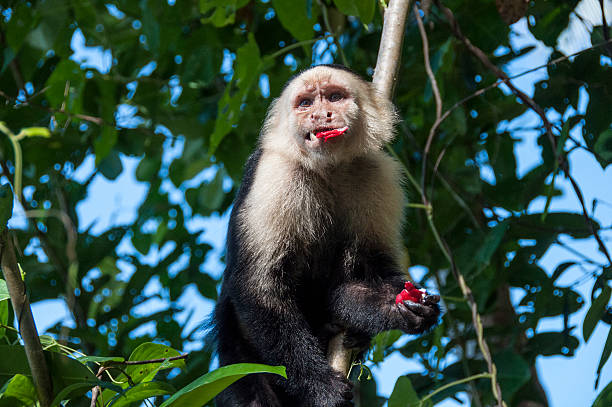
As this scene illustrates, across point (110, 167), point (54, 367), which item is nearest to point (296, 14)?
point (110, 167)

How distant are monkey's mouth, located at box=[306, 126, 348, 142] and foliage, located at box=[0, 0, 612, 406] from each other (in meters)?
0.49

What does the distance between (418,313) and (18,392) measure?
1618 mm

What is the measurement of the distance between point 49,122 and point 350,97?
1.87 m

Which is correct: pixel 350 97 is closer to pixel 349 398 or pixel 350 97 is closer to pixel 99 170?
pixel 349 398

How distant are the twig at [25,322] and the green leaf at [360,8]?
5.94 ft

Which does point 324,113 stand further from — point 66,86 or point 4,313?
point 66,86

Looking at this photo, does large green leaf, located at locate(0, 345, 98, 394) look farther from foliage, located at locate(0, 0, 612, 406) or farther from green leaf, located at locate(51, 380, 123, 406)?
foliage, located at locate(0, 0, 612, 406)

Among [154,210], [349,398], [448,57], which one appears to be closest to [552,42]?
[448,57]

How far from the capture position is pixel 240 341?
2996 mm

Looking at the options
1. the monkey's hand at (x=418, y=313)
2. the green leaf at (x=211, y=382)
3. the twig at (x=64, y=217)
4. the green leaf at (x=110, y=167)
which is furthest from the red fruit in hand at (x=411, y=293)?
the green leaf at (x=110, y=167)

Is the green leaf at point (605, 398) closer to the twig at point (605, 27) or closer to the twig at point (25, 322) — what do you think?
the twig at point (605, 27)

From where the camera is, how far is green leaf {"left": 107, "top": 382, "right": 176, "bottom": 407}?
1.97 meters

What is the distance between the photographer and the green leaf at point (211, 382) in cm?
166

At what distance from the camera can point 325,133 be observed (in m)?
2.93
